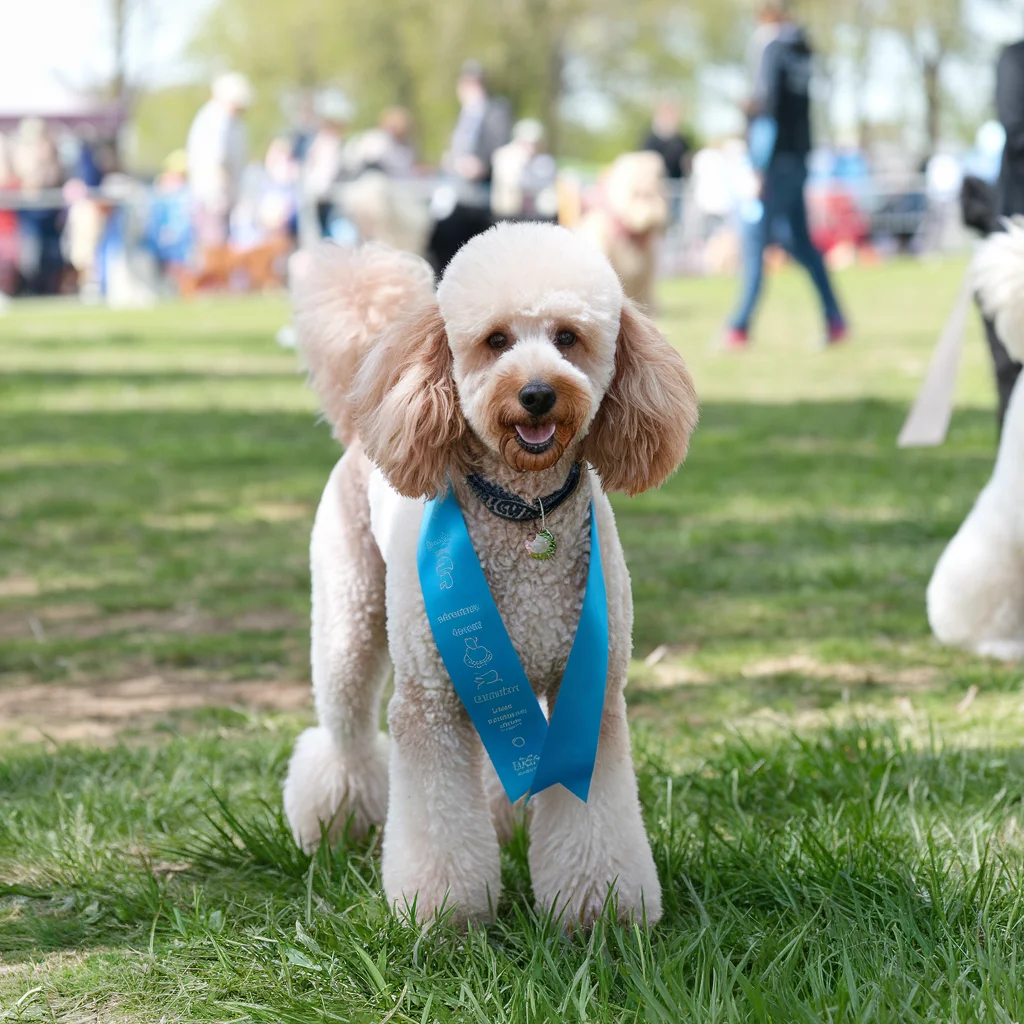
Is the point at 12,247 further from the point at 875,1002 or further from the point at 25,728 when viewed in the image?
the point at 875,1002

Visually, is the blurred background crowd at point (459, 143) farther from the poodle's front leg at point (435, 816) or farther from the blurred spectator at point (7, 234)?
the poodle's front leg at point (435, 816)

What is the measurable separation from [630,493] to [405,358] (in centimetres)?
51

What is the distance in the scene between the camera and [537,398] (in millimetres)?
2369

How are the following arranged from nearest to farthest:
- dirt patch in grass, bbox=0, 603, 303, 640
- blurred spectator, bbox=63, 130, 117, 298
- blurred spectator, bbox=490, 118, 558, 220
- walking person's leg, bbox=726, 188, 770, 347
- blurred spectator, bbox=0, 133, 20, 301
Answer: dirt patch in grass, bbox=0, 603, 303, 640 → walking person's leg, bbox=726, 188, 770, 347 → blurred spectator, bbox=490, 118, 558, 220 → blurred spectator, bbox=63, 130, 117, 298 → blurred spectator, bbox=0, 133, 20, 301

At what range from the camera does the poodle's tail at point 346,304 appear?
3047mm

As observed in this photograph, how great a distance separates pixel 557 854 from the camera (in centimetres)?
265

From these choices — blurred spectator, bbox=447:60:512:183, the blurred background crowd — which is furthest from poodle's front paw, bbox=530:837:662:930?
blurred spectator, bbox=447:60:512:183

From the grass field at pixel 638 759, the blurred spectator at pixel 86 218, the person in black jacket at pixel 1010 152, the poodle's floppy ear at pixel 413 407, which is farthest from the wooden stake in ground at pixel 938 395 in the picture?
the blurred spectator at pixel 86 218

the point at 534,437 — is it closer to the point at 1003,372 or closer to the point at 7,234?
the point at 1003,372

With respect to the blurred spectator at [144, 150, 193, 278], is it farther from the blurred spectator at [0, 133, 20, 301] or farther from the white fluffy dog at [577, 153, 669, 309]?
the white fluffy dog at [577, 153, 669, 309]

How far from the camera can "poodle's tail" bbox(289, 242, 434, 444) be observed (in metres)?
3.05

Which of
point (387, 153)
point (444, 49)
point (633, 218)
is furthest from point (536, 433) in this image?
point (444, 49)

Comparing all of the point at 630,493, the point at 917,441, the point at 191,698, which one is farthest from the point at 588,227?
the point at 630,493

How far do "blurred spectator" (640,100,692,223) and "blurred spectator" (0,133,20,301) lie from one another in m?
10.9
